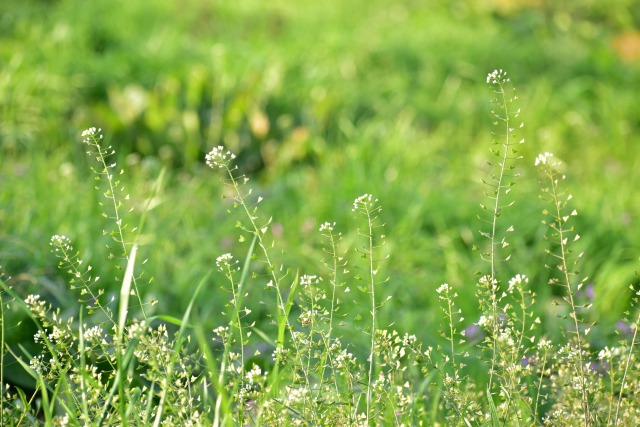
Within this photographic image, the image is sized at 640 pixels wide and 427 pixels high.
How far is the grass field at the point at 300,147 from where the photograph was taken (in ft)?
10.5

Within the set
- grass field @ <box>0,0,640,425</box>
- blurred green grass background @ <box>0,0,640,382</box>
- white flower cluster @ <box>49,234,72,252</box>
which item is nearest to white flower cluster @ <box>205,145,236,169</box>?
grass field @ <box>0,0,640,425</box>

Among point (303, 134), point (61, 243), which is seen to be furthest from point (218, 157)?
point (303, 134)

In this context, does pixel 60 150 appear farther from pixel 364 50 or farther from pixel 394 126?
pixel 364 50

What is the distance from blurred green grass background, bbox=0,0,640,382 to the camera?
134 inches

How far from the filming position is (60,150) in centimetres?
464

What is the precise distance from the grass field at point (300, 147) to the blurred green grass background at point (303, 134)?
0.02 metres

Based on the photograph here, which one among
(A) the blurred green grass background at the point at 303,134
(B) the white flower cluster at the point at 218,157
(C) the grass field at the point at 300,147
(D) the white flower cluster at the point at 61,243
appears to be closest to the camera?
(B) the white flower cluster at the point at 218,157

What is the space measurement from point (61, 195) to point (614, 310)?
7.53 ft

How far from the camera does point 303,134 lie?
15.8ft

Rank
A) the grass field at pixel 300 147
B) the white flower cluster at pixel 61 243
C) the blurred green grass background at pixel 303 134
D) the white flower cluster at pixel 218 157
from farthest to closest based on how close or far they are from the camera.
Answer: the blurred green grass background at pixel 303 134 → the grass field at pixel 300 147 → the white flower cluster at pixel 61 243 → the white flower cluster at pixel 218 157

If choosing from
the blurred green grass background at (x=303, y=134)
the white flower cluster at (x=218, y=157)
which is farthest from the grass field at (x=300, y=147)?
the white flower cluster at (x=218, y=157)

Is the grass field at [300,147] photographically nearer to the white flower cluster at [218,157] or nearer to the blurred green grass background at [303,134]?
the blurred green grass background at [303,134]

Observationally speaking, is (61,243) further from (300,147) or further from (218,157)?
(300,147)

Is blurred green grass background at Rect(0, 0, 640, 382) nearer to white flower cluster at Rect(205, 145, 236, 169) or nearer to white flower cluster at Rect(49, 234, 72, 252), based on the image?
white flower cluster at Rect(49, 234, 72, 252)
